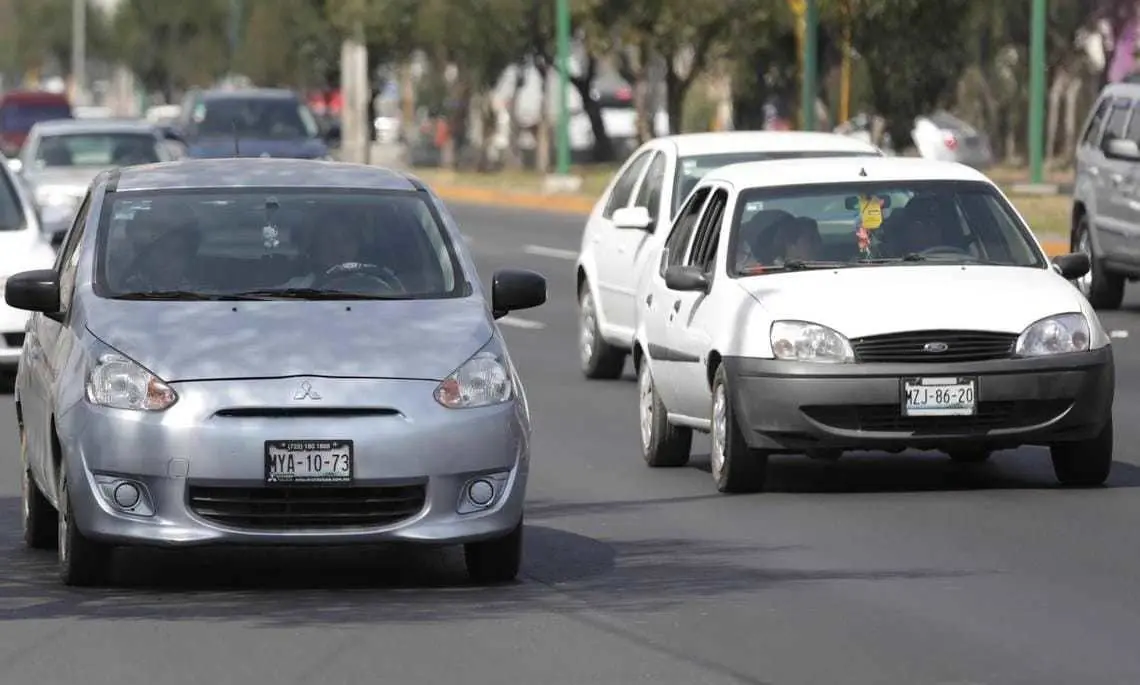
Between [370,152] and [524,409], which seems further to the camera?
[370,152]

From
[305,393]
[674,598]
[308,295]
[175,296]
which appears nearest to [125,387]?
[305,393]

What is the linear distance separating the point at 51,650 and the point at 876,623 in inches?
102

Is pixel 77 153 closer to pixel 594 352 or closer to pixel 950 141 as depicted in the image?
pixel 594 352

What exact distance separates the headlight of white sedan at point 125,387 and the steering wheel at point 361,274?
1.04m

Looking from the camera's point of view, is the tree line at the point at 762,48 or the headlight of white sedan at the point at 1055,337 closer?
the headlight of white sedan at the point at 1055,337

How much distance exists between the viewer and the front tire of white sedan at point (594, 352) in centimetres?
1942

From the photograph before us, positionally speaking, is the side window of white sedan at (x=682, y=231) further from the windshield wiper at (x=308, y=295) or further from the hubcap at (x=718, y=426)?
the windshield wiper at (x=308, y=295)

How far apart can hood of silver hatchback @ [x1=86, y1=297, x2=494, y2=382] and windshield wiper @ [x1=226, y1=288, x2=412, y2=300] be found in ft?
0.34

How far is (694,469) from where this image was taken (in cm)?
1456

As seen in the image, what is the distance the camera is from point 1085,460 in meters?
13.3

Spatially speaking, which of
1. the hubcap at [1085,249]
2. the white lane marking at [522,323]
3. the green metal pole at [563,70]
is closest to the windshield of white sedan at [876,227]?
the white lane marking at [522,323]

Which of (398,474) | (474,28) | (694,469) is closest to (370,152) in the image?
(474,28)

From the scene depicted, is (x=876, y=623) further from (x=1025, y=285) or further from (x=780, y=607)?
(x=1025, y=285)

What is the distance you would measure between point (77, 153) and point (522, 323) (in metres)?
9.04
